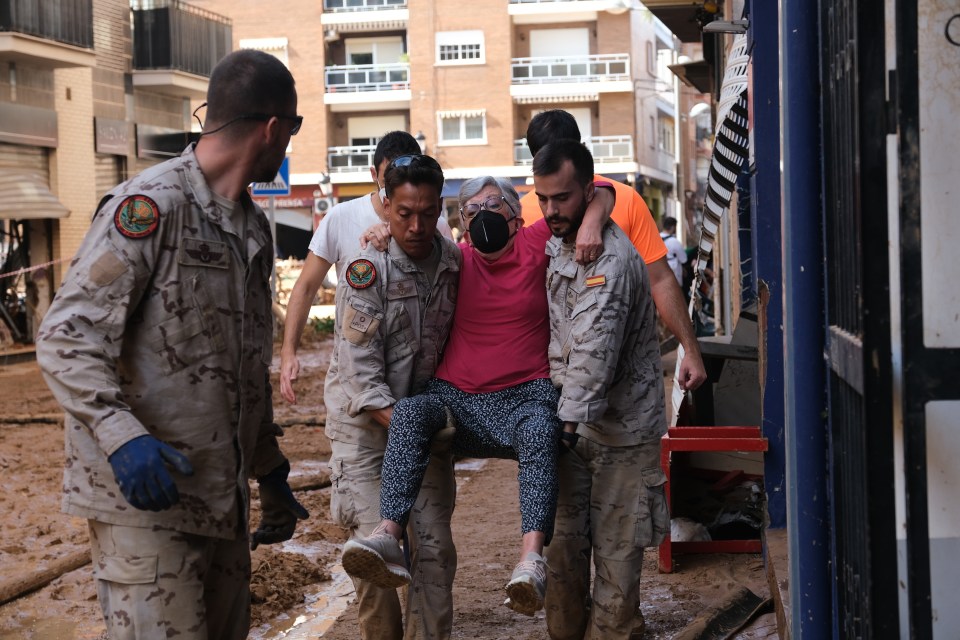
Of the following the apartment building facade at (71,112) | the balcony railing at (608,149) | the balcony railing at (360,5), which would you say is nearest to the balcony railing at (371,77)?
the balcony railing at (360,5)

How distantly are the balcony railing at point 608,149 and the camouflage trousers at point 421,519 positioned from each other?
45839mm

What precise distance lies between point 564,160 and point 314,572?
326 centimetres

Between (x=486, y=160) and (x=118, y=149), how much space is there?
82.4ft

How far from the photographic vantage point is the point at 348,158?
5159 centimetres

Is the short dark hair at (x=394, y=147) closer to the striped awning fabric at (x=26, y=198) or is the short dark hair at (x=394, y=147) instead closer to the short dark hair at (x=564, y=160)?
the short dark hair at (x=564, y=160)

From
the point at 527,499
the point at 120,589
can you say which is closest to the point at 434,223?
the point at 527,499

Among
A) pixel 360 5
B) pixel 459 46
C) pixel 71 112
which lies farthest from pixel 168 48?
pixel 360 5

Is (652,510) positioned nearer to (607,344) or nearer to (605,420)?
(605,420)

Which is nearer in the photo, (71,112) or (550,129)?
(550,129)

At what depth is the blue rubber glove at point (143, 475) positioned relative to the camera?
323 centimetres

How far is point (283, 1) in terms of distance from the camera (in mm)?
52188

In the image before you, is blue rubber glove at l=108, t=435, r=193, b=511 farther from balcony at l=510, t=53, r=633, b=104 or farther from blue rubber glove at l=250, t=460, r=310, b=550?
balcony at l=510, t=53, r=633, b=104

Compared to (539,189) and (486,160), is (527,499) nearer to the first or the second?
(539,189)

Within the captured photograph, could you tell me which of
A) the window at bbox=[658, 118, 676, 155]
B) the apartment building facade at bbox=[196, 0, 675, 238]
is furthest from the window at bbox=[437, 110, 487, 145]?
the window at bbox=[658, 118, 676, 155]
